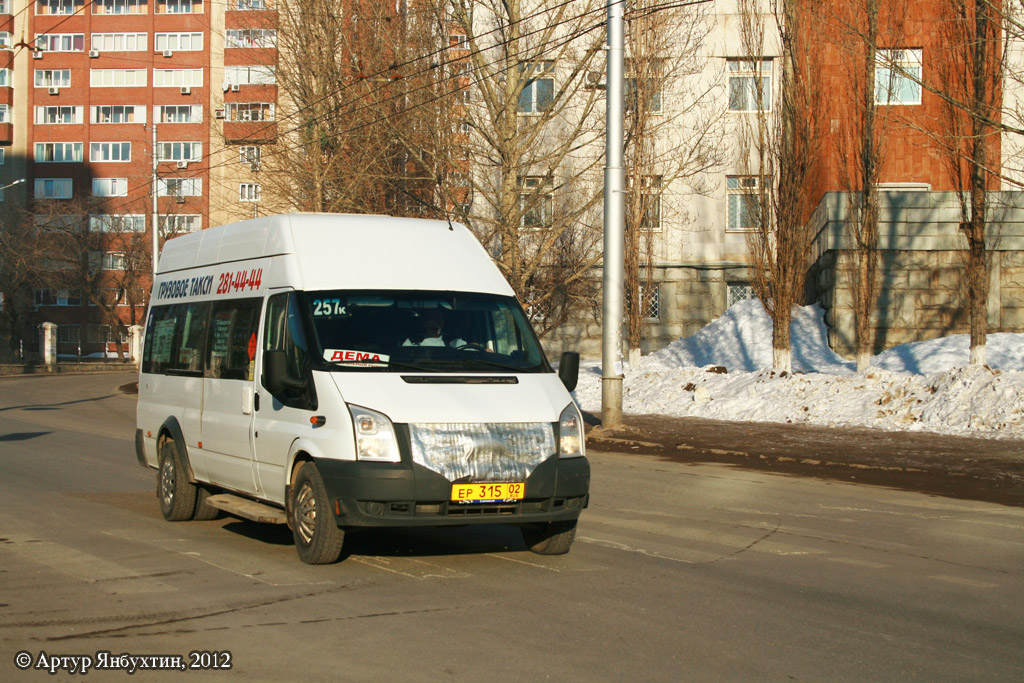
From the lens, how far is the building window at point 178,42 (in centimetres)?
8531

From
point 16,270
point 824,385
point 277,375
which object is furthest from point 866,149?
point 16,270

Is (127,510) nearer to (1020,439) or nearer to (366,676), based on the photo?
(366,676)

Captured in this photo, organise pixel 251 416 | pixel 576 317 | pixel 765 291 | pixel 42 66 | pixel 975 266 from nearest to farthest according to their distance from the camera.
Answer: pixel 251 416 → pixel 975 266 → pixel 765 291 → pixel 576 317 → pixel 42 66

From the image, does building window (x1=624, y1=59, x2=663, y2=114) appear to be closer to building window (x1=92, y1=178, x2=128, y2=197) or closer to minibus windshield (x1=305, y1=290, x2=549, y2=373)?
minibus windshield (x1=305, y1=290, x2=549, y2=373)

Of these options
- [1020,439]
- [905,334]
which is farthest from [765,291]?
[1020,439]

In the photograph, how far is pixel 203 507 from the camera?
34.1ft

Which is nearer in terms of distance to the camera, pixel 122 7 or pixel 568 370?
pixel 568 370

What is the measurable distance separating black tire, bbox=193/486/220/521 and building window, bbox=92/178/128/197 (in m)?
81.2

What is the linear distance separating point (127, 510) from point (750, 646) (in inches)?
282

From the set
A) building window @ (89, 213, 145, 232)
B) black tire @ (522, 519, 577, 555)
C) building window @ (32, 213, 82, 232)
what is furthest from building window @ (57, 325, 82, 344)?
black tire @ (522, 519, 577, 555)

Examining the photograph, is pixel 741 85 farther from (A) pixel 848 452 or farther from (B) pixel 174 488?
(B) pixel 174 488

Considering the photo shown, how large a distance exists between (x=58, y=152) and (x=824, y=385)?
7798cm

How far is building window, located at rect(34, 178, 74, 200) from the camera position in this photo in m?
86.3

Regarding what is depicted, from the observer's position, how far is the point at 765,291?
2694 cm
